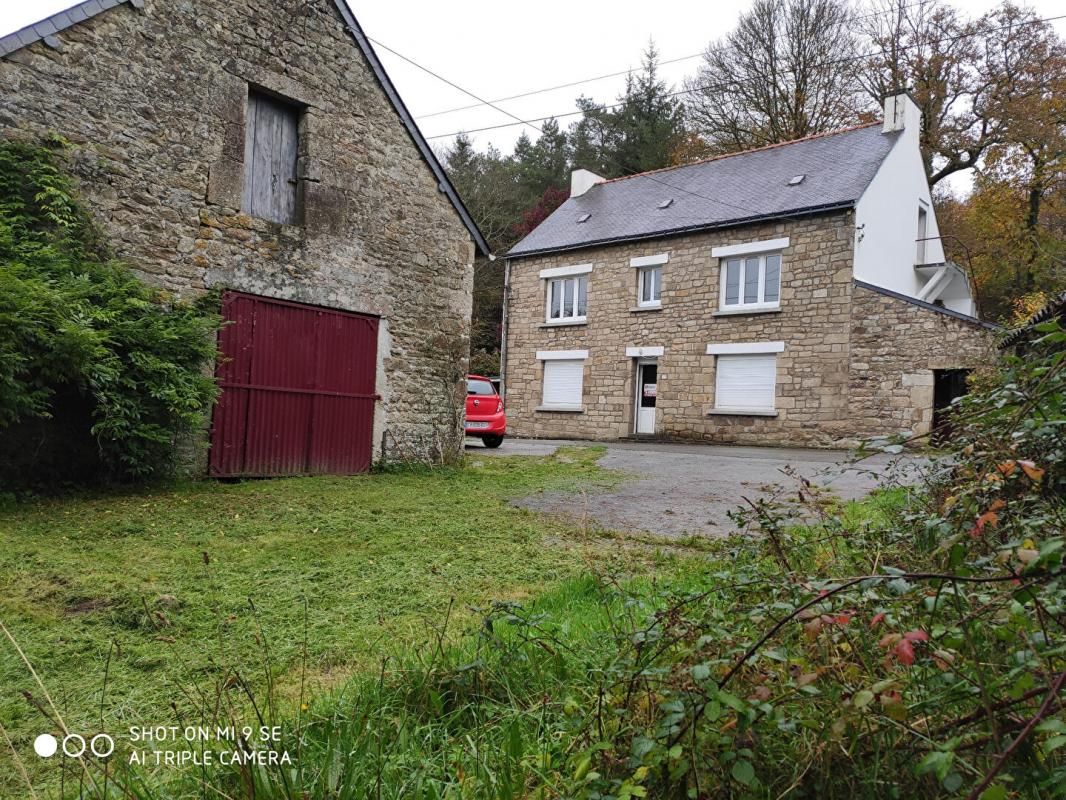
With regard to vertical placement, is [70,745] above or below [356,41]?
below

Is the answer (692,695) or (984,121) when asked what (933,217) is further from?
(692,695)

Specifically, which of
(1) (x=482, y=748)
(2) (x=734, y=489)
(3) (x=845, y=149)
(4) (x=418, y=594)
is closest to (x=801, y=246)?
(3) (x=845, y=149)

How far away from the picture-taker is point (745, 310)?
53.7 feet

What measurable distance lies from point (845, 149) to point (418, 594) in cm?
1707

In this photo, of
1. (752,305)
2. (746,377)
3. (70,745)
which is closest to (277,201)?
(70,745)

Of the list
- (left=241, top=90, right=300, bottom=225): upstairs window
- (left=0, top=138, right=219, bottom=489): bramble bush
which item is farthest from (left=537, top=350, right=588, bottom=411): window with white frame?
(left=0, top=138, right=219, bottom=489): bramble bush

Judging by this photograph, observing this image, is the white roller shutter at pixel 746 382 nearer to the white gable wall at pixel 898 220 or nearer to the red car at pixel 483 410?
the white gable wall at pixel 898 220

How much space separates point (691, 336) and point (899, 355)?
4.67 meters

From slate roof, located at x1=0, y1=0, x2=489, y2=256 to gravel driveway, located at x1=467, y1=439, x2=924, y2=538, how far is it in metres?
4.51

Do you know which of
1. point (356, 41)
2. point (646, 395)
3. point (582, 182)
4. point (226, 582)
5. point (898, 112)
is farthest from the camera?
point (582, 182)

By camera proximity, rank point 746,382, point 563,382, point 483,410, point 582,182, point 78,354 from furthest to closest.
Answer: point 582,182, point 563,382, point 746,382, point 483,410, point 78,354

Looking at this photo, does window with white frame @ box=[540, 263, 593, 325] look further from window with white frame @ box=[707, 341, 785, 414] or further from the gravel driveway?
the gravel driveway

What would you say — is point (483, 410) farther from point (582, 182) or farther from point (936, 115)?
point (936, 115)

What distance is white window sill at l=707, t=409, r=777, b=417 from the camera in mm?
16000
